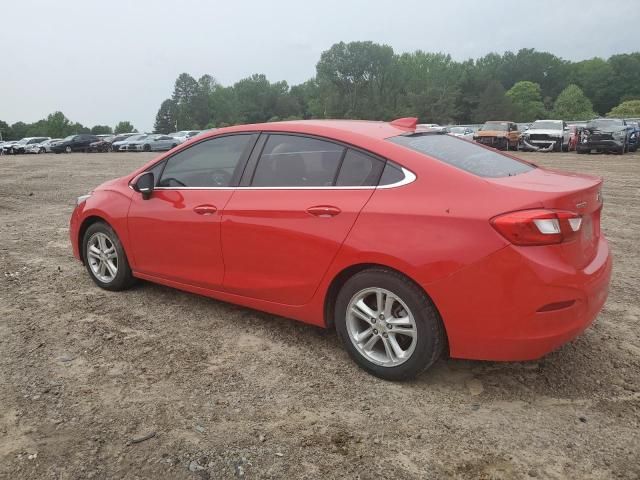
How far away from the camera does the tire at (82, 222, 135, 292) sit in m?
4.79

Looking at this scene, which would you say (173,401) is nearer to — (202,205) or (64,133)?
(202,205)

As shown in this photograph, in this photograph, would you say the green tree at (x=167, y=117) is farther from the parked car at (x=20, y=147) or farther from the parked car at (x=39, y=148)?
the parked car at (x=39, y=148)

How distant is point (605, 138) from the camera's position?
2345 cm

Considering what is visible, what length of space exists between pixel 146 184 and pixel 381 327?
2382mm

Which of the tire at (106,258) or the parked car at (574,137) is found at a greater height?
the tire at (106,258)

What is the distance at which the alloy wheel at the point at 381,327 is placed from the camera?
10.2ft

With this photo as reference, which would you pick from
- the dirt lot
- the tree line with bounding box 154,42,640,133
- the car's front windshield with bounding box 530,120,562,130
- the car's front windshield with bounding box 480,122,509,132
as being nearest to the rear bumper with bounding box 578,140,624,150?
the car's front windshield with bounding box 530,120,562,130

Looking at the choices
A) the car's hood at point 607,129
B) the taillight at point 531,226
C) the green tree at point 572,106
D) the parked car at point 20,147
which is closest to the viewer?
the taillight at point 531,226

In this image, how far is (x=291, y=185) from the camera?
11.8ft

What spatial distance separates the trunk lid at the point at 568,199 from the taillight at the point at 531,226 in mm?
43

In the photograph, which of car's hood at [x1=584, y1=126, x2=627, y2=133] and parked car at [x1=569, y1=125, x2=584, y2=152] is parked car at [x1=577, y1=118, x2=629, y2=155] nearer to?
car's hood at [x1=584, y1=126, x2=627, y2=133]

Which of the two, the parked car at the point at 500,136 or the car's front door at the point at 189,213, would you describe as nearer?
the car's front door at the point at 189,213

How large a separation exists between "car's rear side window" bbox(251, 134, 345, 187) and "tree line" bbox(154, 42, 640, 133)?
91.3m

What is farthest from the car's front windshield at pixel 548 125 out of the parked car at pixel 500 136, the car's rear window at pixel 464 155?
the car's rear window at pixel 464 155
